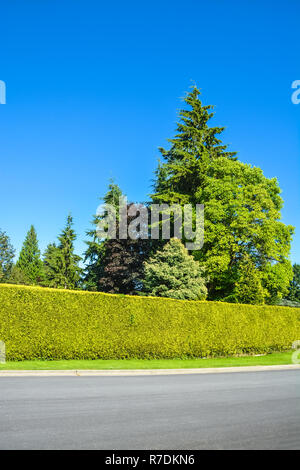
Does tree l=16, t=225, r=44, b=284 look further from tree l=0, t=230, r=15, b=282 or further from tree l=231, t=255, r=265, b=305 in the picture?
tree l=231, t=255, r=265, b=305

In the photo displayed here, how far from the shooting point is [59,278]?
56.5m

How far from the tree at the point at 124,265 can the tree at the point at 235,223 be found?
5.01 metres

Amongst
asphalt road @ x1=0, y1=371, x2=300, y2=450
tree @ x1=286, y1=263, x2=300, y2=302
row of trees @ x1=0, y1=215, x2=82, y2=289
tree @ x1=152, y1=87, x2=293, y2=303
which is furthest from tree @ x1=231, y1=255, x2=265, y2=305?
tree @ x1=286, y1=263, x2=300, y2=302

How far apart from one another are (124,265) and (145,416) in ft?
105

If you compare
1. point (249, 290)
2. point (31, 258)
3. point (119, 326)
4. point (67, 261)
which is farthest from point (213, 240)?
point (31, 258)

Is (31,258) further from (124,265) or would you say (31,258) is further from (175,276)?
(175,276)

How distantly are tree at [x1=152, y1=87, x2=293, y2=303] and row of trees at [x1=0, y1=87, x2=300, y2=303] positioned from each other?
82 mm

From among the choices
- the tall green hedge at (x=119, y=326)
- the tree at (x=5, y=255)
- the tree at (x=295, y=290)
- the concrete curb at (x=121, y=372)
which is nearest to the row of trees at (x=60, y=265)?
the tree at (x=5, y=255)

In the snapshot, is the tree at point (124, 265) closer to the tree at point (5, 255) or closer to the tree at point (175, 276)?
the tree at point (175, 276)

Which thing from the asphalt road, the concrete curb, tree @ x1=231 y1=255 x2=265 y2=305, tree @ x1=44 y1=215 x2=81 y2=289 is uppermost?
tree @ x1=44 y1=215 x2=81 y2=289

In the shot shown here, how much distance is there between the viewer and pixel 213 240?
3378cm

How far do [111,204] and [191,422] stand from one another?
40.0 metres

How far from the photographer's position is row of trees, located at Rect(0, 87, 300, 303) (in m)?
30.1
